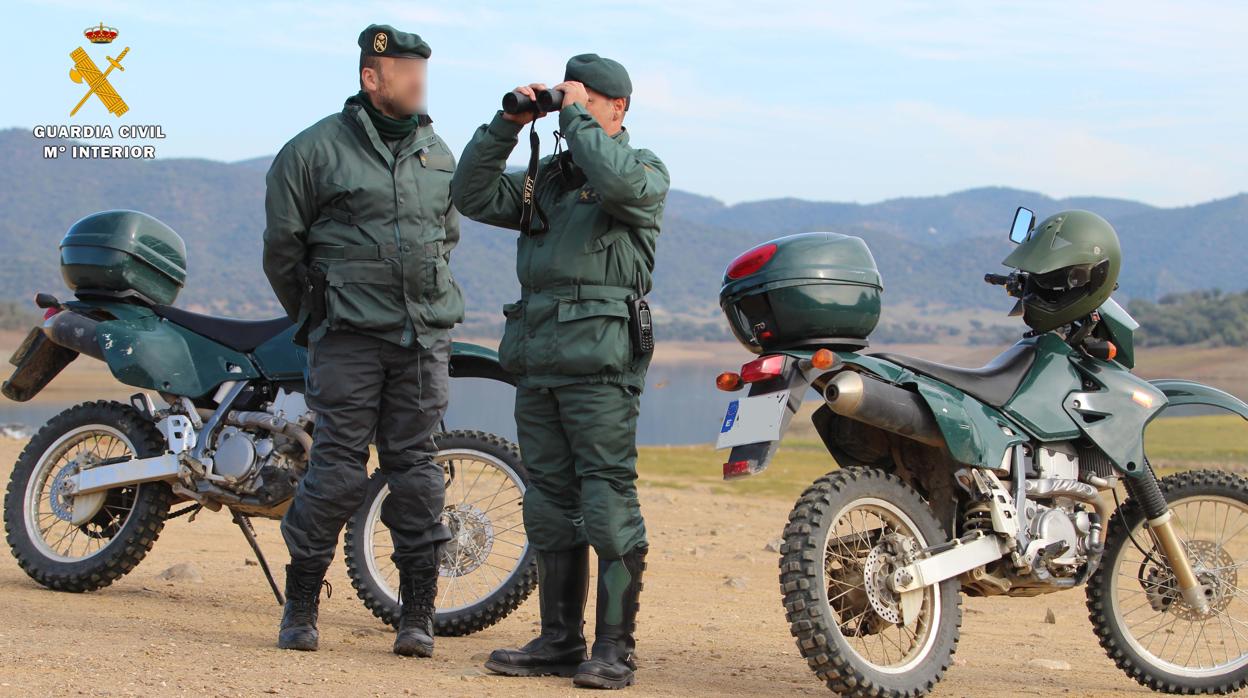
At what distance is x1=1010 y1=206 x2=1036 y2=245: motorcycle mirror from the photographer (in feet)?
19.7

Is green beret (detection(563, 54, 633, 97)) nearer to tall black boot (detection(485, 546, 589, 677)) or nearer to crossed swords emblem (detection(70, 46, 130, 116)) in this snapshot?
tall black boot (detection(485, 546, 589, 677))

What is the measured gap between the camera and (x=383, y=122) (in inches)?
229

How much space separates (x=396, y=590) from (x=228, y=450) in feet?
3.37

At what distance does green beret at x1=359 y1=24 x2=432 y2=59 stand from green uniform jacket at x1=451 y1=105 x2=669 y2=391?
1.72ft

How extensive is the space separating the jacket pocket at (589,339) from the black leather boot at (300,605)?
135 centimetres

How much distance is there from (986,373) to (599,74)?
1.82 meters

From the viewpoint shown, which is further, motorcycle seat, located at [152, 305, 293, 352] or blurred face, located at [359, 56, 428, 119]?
motorcycle seat, located at [152, 305, 293, 352]

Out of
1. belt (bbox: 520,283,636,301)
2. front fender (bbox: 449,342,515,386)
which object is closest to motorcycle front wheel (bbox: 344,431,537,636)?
front fender (bbox: 449,342,515,386)

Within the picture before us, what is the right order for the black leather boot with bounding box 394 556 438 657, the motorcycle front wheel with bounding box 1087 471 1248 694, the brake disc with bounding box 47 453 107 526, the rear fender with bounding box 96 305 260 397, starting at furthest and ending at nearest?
the brake disc with bounding box 47 453 107 526, the rear fender with bounding box 96 305 260 397, the motorcycle front wheel with bounding box 1087 471 1248 694, the black leather boot with bounding box 394 556 438 657

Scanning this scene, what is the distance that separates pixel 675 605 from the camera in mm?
7715

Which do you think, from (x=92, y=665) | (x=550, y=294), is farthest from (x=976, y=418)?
(x=92, y=665)

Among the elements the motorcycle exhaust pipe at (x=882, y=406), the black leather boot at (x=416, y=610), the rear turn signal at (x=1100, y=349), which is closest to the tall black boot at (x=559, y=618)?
the black leather boot at (x=416, y=610)

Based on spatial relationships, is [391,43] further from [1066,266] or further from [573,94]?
[1066,266]

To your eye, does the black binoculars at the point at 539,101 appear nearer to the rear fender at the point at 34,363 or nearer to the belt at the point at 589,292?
the belt at the point at 589,292
